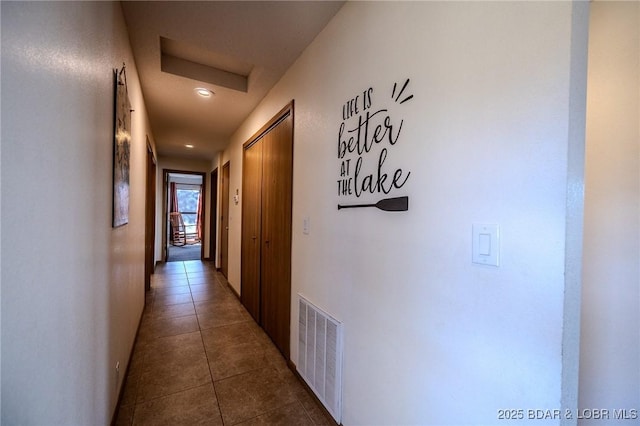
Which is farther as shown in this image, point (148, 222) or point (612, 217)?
point (148, 222)

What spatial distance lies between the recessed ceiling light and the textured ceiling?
0.05 meters

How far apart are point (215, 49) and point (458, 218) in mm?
2094

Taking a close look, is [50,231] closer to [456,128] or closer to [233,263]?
[456,128]

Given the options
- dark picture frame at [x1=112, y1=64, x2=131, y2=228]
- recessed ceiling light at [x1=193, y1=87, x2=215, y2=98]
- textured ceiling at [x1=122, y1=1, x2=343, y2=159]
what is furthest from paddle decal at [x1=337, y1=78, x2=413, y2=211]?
recessed ceiling light at [x1=193, y1=87, x2=215, y2=98]

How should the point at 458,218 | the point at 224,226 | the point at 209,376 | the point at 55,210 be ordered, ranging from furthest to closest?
the point at 224,226
the point at 209,376
the point at 458,218
the point at 55,210

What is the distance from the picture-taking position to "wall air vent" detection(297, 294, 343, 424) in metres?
1.48

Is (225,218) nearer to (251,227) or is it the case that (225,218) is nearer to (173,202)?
(251,227)

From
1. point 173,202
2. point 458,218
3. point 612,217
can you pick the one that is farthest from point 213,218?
point 612,217

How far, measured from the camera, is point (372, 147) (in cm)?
127

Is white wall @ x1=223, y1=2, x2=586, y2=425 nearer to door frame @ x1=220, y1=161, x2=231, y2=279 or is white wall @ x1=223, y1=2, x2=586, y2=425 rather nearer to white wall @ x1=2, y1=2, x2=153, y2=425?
white wall @ x1=2, y1=2, x2=153, y2=425

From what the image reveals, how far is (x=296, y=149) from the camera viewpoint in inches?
80.0

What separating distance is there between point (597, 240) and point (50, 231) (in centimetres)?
196

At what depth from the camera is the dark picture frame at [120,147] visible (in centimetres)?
139

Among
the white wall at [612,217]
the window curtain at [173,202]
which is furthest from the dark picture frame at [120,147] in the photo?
the window curtain at [173,202]
